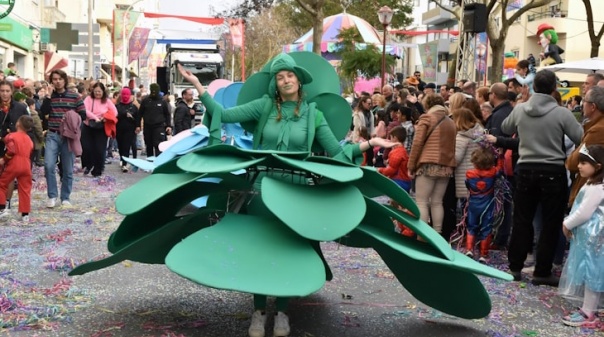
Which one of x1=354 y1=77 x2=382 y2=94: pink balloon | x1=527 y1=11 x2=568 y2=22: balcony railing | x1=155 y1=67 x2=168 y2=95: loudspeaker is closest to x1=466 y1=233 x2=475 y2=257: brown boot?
x1=354 y1=77 x2=382 y2=94: pink balloon

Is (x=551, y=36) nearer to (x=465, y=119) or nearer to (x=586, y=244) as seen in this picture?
(x=465, y=119)

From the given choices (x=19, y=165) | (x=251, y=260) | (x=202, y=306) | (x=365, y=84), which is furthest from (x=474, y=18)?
(x=365, y=84)

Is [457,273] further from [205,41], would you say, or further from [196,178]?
[205,41]

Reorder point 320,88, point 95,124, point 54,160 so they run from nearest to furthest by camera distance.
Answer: point 320,88 → point 54,160 → point 95,124

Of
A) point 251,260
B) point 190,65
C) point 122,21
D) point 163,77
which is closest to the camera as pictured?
point 251,260

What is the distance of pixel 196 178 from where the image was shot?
191 inches

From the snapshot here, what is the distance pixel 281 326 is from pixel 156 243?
0.97 m

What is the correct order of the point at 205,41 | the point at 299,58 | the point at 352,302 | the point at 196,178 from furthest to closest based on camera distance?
1. the point at 205,41
2. the point at 352,302
3. the point at 299,58
4. the point at 196,178

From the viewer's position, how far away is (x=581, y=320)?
19.3 feet

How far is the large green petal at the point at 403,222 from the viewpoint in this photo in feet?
15.7

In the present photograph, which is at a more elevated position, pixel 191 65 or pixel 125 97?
pixel 191 65

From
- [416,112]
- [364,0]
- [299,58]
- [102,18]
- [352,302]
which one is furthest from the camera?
[102,18]

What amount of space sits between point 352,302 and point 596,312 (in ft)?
6.01

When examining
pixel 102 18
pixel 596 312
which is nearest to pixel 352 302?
pixel 596 312
